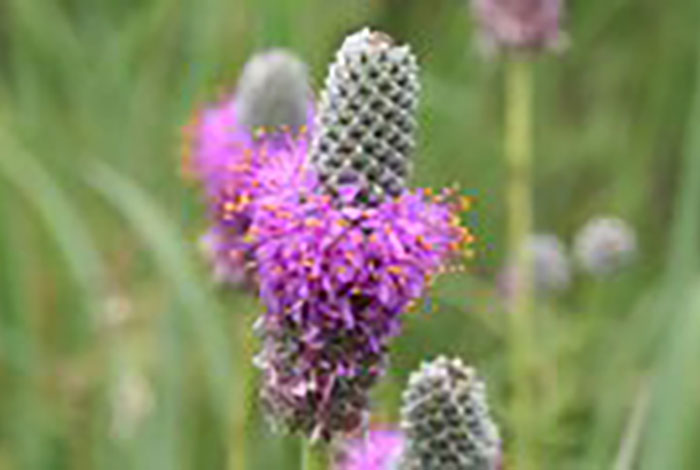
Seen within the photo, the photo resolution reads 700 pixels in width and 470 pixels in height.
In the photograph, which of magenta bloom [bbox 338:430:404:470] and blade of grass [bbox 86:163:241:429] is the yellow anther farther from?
blade of grass [bbox 86:163:241:429]

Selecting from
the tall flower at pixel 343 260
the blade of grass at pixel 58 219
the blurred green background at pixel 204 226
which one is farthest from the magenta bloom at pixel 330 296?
the blade of grass at pixel 58 219

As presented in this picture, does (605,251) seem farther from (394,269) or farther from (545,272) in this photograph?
(394,269)

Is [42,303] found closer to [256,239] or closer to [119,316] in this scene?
[119,316]

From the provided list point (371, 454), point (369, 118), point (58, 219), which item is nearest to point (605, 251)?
point (58, 219)

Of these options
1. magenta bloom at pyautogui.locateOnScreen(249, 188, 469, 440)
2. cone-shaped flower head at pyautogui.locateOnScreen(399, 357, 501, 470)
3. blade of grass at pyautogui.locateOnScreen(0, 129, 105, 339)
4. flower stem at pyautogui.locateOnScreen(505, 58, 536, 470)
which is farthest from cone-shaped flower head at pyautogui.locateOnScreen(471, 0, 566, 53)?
magenta bloom at pyautogui.locateOnScreen(249, 188, 469, 440)

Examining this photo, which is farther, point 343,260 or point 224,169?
point 224,169

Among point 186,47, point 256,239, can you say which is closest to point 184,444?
point 186,47
